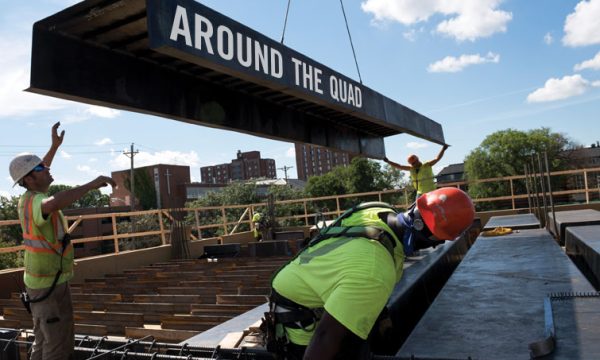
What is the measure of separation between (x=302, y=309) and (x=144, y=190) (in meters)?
91.5

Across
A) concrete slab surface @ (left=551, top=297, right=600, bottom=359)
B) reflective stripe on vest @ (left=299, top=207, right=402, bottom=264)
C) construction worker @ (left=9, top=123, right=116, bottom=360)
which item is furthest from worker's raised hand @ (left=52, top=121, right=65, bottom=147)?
concrete slab surface @ (left=551, top=297, right=600, bottom=359)

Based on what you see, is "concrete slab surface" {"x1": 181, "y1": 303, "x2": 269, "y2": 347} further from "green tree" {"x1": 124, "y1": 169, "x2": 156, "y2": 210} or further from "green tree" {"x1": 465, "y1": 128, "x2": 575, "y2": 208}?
"green tree" {"x1": 124, "y1": 169, "x2": 156, "y2": 210}

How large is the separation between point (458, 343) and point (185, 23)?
9.27 ft

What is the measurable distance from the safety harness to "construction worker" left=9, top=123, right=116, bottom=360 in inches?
78.5

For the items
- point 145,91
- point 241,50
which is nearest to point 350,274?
point 241,50

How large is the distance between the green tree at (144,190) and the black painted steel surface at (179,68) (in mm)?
86157

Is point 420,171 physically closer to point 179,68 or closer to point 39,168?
point 179,68

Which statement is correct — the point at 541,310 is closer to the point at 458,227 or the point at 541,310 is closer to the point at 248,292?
the point at 458,227

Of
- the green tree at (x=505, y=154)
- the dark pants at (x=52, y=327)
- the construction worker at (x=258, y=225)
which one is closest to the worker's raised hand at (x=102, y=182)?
the dark pants at (x=52, y=327)

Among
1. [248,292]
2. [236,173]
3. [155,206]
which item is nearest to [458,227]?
[248,292]

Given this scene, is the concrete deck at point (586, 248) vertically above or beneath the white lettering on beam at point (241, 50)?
beneath

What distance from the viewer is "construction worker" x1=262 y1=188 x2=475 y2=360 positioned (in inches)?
71.1

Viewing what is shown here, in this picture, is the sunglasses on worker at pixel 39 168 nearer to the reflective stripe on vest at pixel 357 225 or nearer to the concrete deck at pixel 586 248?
the reflective stripe on vest at pixel 357 225

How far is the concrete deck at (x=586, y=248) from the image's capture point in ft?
17.4
